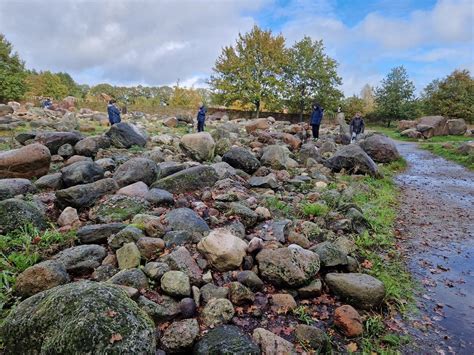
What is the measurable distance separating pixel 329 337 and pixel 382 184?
7.06m

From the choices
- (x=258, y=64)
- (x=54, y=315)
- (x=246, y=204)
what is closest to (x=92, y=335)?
(x=54, y=315)

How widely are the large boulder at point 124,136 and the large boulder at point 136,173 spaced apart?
3.83 m

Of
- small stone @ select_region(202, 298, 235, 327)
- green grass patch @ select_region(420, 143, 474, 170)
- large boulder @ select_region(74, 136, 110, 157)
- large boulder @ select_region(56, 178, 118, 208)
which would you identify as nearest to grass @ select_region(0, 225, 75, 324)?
Result: large boulder @ select_region(56, 178, 118, 208)

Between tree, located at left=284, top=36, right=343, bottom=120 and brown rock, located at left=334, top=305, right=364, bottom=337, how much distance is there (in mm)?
34458

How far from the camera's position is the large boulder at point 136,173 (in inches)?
282

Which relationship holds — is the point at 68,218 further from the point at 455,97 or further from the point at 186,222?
the point at 455,97

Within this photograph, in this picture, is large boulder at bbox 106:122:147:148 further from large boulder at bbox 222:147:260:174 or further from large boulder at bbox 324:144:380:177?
large boulder at bbox 324:144:380:177

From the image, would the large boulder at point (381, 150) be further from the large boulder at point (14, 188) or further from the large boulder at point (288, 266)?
the large boulder at point (14, 188)

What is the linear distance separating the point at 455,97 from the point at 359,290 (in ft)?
109

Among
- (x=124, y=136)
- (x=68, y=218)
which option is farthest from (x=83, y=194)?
(x=124, y=136)

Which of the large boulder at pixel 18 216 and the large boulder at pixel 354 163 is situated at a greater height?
the large boulder at pixel 18 216

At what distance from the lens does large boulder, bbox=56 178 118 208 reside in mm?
6070

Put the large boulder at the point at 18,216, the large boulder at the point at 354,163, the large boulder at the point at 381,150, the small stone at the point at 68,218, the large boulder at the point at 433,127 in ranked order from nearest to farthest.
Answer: the large boulder at the point at 18,216 → the small stone at the point at 68,218 → the large boulder at the point at 354,163 → the large boulder at the point at 381,150 → the large boulder at the point at 433,127

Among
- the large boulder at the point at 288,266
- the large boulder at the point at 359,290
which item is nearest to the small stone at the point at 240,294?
the large boulder at the point at 288,266
